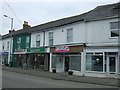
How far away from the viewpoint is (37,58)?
25391 mm

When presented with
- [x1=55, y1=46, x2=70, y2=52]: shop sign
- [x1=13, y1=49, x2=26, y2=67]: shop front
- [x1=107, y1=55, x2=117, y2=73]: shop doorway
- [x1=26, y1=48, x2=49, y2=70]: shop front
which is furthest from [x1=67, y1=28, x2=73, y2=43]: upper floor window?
[x1=13, y1=49, x2=26, y2=67]: shop front

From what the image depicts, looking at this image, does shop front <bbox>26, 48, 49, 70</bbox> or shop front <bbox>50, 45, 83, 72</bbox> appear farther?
shop front <bbox>26, 48, 49, 70</bbox>

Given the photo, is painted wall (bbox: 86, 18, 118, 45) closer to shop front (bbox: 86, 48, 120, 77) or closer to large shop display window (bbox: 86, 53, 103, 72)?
shop front (bbox: 86, 48, 120, 77)

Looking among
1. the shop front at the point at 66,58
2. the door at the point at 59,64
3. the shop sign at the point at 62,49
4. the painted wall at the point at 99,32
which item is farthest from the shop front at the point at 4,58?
Result: the painted wall at the point at 99,32

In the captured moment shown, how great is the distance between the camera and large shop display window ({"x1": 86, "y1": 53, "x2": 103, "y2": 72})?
17.5m

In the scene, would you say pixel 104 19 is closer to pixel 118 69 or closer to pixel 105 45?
pixel 105 45

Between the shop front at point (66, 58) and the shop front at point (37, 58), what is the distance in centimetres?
151

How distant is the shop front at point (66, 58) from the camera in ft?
63.4

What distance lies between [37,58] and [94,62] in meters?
10.1

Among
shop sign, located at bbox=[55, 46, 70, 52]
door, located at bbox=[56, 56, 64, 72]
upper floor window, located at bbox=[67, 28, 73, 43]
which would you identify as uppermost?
upper floor window, located at bbox=[67, 28, 73, 43]

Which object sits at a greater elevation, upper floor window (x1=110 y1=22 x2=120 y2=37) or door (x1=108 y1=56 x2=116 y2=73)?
upper floor window (x1=110 y1=22 x2=120 y2=37)

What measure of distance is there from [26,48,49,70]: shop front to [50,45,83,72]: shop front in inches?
59.6

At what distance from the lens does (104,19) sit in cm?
1750

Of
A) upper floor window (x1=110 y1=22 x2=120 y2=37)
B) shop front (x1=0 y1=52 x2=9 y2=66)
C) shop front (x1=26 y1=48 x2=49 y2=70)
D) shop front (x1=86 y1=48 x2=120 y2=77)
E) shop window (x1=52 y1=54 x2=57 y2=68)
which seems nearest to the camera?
shop front (x1=86 y1=48 x2=120 y2=77)
